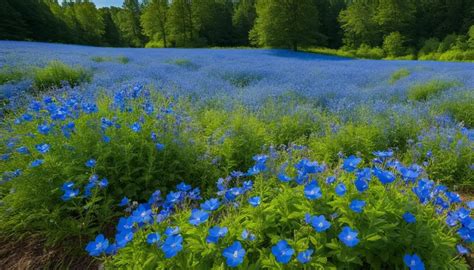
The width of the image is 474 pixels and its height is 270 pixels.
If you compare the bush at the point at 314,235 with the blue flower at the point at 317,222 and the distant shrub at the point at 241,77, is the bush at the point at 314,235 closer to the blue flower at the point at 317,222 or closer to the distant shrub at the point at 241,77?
the blue flower at the point at 317,222

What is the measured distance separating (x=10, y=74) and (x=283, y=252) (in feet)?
24.9

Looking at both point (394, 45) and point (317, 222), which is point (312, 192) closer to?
point (317, 222)

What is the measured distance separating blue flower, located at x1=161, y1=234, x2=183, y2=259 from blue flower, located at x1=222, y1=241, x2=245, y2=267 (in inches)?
8.8

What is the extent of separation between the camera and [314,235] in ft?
5.17

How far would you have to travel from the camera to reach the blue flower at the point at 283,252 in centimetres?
130

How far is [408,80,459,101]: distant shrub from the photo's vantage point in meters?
6.21

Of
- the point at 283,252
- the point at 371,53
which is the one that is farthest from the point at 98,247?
the point at 371,53

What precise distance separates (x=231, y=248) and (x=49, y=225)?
1558mm

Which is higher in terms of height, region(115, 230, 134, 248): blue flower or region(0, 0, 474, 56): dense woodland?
region(0, 0, 474, 56): dense woodland

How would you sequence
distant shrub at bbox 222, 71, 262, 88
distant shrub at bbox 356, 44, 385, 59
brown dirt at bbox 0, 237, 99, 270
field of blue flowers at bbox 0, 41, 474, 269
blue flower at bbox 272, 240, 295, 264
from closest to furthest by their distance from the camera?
blue flower at bbox 272, 240, 295, 264 → field of blue flowers at bbox 0, 41, 474, 269 → brown dirt at bbox 0, 237, 99, 270 → distant shrub at bbox 222, 71, 262, 88 → distant shrub at bbox 356, 44, 385, 59

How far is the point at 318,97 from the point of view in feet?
19.1

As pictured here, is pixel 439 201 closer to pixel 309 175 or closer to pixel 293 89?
pixel 309 175

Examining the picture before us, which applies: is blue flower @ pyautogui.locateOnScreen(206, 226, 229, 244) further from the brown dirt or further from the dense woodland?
the dense woodland

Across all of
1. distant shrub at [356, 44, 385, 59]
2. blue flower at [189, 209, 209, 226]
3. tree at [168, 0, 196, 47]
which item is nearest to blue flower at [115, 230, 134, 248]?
blue flower at [189, 209, 209, 226]
